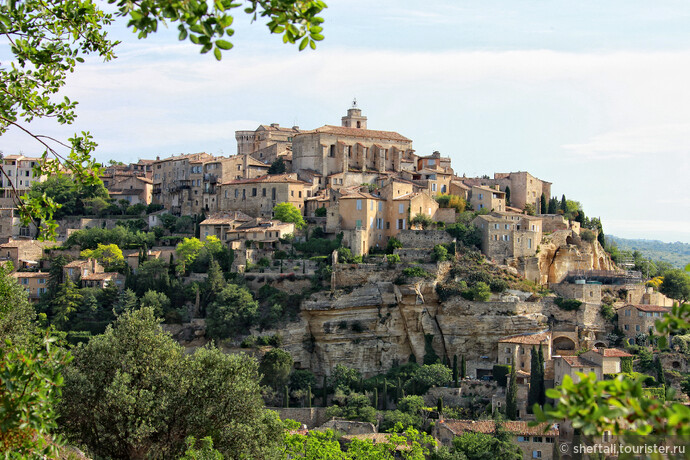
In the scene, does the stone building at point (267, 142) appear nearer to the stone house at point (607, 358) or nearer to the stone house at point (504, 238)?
the stone house at point (504, 238)

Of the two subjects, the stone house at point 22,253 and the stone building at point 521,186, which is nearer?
the stone house at point 22,253

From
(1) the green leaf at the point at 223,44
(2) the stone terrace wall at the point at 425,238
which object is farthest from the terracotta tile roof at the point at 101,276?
(1) the green leaf at the point at 223,44

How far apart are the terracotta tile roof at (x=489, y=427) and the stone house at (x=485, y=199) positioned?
792 inches

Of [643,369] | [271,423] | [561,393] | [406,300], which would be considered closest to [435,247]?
[406,300]

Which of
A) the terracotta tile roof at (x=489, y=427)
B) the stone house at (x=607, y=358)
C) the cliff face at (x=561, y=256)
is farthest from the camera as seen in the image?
the cliff face at (x=561, y=256)

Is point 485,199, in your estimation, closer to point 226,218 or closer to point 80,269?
point 226,218

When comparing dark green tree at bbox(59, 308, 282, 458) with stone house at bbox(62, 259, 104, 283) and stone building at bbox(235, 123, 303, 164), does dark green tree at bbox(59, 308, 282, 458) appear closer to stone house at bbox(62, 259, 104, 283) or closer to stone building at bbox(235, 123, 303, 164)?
stone house at bbox(62, 259, 104, 283)

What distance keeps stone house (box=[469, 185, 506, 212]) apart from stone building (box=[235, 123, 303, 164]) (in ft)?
59.7

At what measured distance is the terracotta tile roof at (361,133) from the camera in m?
66.1

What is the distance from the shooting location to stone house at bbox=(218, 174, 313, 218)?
6109 centimetres

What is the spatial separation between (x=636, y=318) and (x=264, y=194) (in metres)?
27.2

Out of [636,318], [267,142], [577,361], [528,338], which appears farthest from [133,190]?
[636,318]


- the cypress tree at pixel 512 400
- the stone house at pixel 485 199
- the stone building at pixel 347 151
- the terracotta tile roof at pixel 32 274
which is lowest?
the cypress tree at pixel 512 400

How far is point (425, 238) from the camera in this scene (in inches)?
2125
